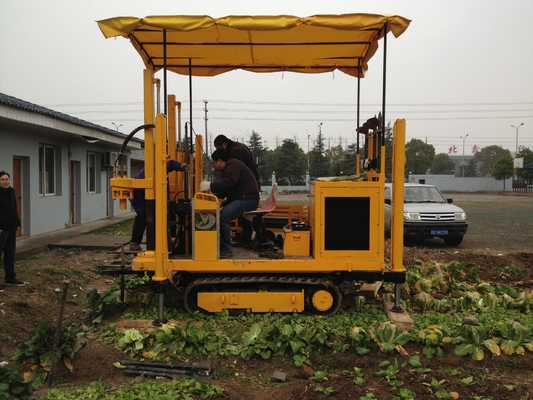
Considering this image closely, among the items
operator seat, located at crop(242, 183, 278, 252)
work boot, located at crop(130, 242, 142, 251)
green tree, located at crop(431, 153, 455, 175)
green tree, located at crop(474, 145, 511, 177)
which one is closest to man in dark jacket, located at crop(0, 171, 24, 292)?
work boot, located at crop(130, 242, 142, 251)

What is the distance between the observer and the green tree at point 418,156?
6359 centimetres

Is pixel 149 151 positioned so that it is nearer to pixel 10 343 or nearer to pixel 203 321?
pixel 203 321

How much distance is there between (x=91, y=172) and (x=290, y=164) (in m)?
27.5

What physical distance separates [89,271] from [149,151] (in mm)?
4664

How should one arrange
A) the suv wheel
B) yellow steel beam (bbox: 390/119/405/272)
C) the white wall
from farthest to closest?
the white wall < the suv wheel < yellow steel beam (bbox: 390/119/405/272)

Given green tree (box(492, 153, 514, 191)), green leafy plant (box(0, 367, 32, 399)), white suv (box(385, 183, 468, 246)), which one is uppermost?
green tree (box(492, 153, 514, 191))

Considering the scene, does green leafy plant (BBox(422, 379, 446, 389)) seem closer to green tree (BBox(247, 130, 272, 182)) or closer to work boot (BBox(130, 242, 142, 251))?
work boot (BBox(130, 242, 142, 251))

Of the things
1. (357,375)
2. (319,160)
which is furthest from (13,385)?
(319,160)

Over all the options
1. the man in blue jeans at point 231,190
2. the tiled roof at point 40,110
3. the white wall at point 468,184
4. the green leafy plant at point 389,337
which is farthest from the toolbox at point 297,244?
the white wall at point 468,184

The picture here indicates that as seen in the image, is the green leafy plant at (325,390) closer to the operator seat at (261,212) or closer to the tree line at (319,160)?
the operator seat at (261,212)

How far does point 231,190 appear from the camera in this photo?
6098 millimetres

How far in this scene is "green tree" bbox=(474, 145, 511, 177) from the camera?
95688 millimetres

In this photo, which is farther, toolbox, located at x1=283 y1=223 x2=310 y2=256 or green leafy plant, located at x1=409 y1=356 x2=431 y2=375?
toolbox, located at x1=283 y1=223 x2=310 y2=256

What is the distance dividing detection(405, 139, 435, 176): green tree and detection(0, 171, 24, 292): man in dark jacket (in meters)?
60.4
